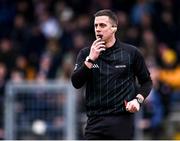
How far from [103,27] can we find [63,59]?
693cm

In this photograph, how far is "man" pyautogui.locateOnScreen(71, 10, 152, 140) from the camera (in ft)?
26.1

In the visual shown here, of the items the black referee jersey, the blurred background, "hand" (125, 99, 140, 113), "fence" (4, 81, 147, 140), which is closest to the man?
the black referee jersey

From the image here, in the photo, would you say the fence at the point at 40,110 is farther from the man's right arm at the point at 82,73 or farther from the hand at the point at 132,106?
the hand at the point at 132,106

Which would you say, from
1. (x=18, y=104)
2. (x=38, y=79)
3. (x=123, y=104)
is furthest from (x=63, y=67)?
(x=123, y=104)

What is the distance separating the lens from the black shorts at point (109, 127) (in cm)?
801

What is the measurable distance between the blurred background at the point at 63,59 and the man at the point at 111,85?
5069 millimetres

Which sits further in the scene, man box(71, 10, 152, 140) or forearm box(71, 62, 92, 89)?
man box(71, 10, 152, 140)

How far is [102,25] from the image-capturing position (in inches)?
309

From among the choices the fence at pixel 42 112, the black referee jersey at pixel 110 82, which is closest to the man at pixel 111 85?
the black referee jersey at pixel 110 82

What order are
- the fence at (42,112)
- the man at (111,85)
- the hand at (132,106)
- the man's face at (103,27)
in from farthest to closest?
1. the fence at (42,112)
2. the man at (111,85)
3. the man's face at (103,27)
4. the hand at (132,106)

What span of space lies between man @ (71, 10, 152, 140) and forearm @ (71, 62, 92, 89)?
11mm

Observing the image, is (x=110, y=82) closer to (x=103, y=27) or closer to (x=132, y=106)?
(x=132, y=106)

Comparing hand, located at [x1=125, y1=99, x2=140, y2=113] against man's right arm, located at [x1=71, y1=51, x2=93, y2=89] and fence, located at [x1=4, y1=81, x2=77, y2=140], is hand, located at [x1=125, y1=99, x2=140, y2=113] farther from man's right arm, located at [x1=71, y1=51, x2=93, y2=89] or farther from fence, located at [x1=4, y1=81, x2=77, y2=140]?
fence, located at [x1=4, y1=81, x2=77, y2=140]

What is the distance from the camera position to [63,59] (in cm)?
1473
